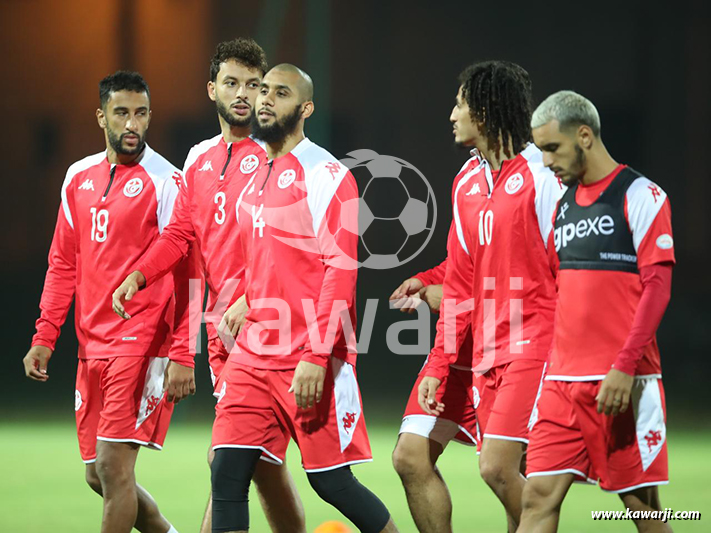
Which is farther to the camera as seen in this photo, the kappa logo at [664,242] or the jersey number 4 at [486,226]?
the jersey number 4 at [486,226]

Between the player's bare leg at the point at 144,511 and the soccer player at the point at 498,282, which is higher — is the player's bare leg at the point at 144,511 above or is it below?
below

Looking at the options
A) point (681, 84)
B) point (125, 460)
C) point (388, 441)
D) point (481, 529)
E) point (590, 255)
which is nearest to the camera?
point (590, 255)

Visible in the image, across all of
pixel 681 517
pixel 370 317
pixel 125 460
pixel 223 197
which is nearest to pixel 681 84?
pixel 370 317

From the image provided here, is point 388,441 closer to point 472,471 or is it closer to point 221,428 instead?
point 472,471

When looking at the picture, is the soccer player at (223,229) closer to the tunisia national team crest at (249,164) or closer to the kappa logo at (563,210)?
the tunisia national team crest at (249,164)

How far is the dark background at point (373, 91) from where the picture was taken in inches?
382

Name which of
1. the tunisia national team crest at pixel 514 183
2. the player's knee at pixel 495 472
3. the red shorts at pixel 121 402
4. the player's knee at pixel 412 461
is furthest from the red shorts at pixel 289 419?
the tunisia national team crest at pixel 514 183

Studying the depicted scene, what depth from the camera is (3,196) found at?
10102 millimetres

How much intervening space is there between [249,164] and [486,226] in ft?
4.09

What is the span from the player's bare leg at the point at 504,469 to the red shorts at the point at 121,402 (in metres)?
1.55

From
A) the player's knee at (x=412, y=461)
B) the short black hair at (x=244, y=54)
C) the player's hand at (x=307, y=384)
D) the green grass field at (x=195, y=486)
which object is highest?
the short black hair at (x=244, y=54)

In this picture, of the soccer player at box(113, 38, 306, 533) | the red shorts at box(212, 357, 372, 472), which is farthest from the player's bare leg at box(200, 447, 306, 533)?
the red shorts at box(212, 357, 372, 472)

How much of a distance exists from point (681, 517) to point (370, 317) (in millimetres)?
5124

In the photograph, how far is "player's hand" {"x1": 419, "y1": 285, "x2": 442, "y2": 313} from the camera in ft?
14.7
